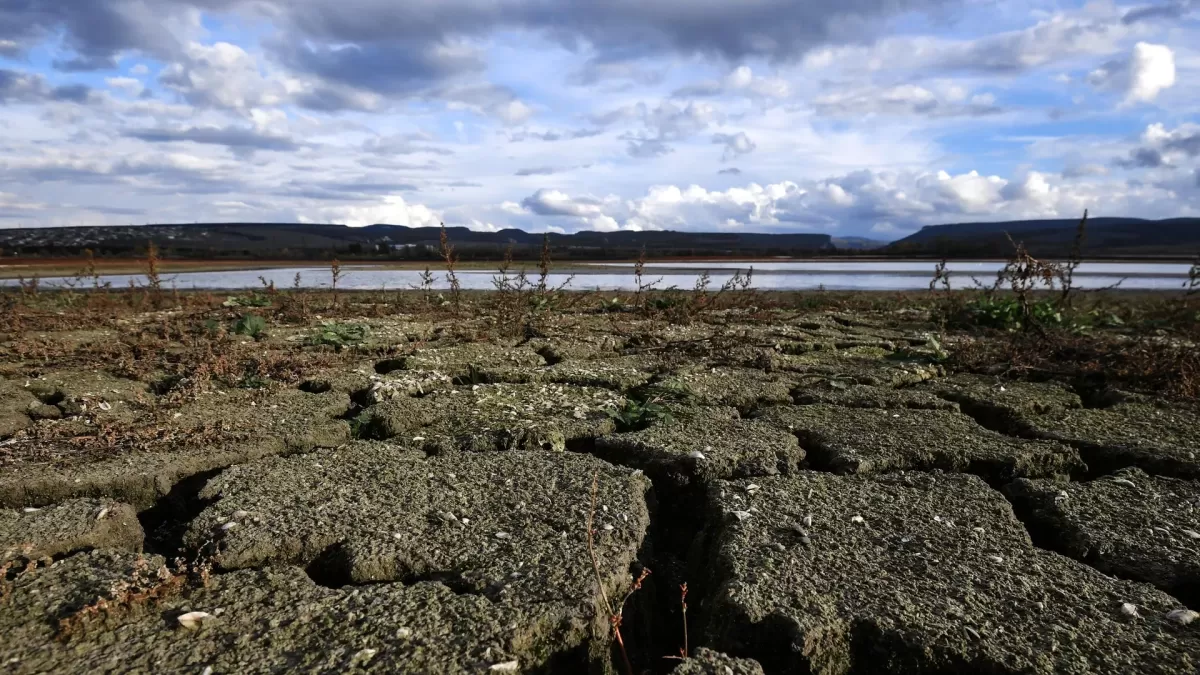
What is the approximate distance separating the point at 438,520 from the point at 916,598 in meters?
1.00

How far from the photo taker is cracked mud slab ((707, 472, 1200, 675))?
122cm

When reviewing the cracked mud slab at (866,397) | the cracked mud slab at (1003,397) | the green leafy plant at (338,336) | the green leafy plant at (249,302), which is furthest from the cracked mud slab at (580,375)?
the green leafy plant at (249,302)

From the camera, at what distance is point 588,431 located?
2402 millimetres

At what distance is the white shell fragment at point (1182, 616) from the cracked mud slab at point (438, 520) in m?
0.99

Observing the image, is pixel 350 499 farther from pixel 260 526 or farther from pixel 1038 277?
pixel 1038 277

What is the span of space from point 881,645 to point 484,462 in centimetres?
115

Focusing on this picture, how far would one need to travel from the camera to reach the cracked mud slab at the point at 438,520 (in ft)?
4.72

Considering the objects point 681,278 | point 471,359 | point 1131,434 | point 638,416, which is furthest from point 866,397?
point 681,278

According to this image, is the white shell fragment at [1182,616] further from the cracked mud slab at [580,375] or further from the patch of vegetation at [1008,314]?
the patch of vegetation at [1008,314]

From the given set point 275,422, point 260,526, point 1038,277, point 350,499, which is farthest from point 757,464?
point 1038,277

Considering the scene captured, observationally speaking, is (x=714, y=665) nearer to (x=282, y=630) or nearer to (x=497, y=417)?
(x=282, y=630)

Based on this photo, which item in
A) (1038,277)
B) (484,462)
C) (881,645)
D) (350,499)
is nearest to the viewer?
(881,645)

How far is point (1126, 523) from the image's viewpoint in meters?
1.73

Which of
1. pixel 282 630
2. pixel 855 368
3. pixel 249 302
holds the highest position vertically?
pixel 249 302
